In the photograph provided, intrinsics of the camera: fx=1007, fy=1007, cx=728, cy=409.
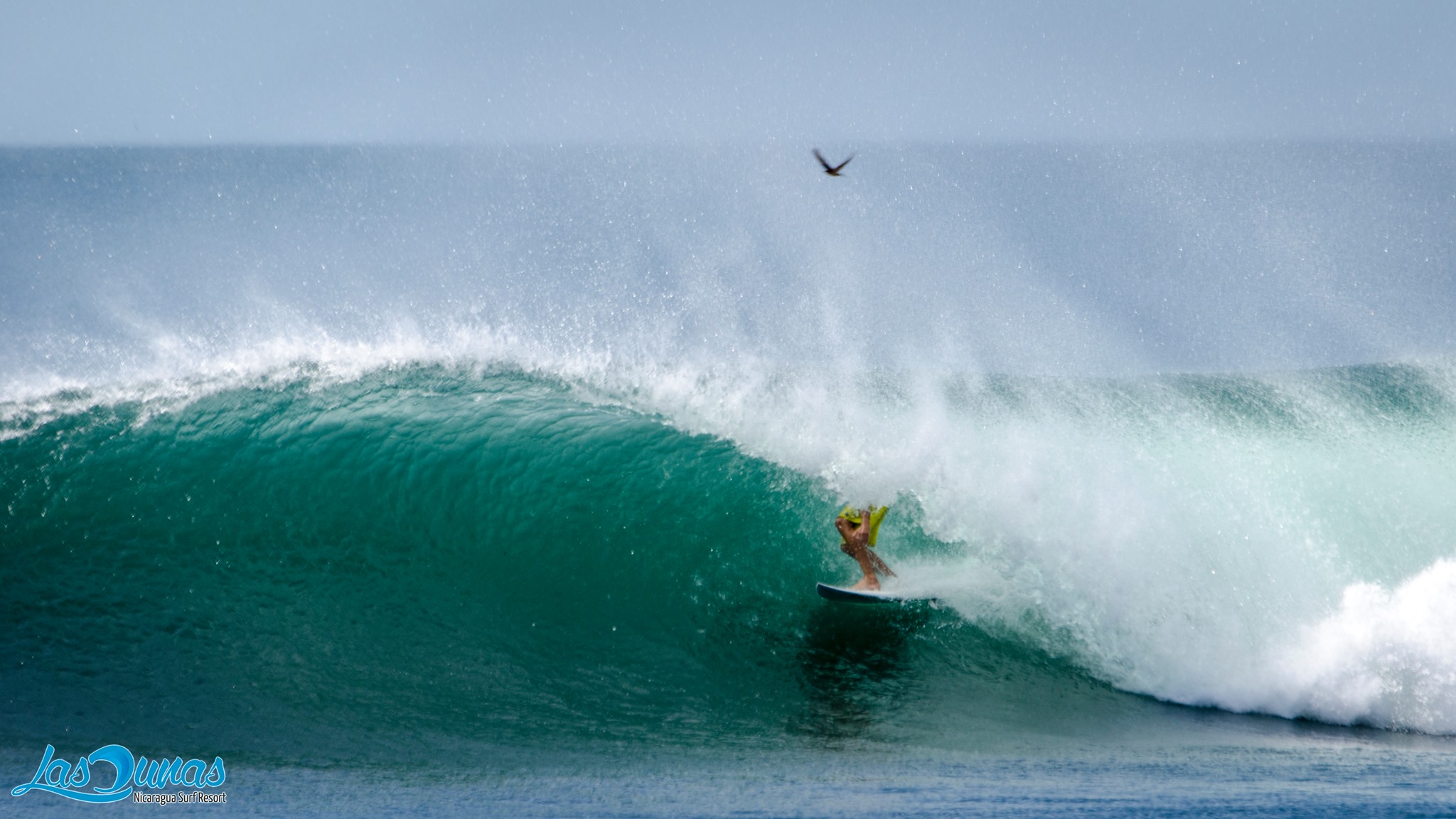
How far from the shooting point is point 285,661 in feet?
19.6

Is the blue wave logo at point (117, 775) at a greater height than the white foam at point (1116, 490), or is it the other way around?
the white foam at point (1116, 490)

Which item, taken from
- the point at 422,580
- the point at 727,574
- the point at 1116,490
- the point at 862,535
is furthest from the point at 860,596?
the point at 422,580

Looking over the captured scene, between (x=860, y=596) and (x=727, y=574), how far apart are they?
3.22 ft

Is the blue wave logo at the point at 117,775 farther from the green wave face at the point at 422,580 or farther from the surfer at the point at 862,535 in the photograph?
the surfer at the point at 862,535

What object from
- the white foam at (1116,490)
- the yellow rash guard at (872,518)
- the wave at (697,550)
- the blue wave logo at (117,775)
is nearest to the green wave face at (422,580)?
the wave at (697,550)

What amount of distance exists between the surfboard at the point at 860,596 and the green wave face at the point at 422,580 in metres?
0.10

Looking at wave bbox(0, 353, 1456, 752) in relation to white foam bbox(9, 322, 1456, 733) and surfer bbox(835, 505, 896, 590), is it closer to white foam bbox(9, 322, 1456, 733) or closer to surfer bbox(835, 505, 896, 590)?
white foam bbox(9, 322, 1456, 733)

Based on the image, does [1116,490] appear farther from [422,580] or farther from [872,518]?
[422,580]

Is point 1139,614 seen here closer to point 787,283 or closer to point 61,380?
point 61,380

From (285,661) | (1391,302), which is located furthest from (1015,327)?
(285,661)

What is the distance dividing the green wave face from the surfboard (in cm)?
10

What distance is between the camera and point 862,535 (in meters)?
6.18

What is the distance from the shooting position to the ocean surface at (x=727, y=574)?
4.88 meters

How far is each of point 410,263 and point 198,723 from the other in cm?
1823
